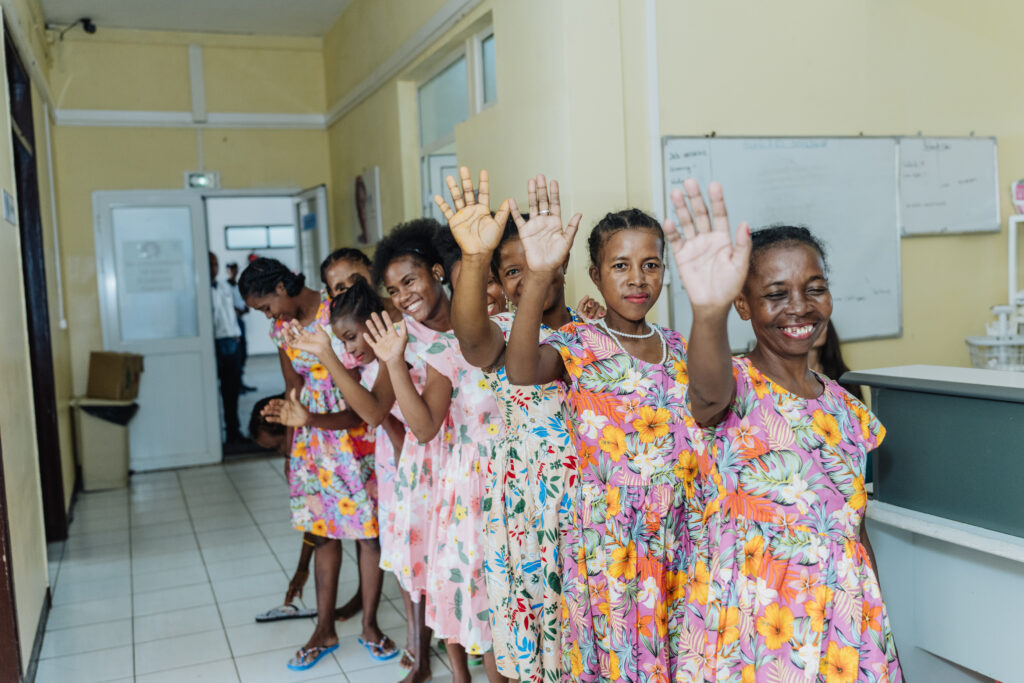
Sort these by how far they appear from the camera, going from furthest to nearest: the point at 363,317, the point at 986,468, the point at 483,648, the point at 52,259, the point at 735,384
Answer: the point at 52,259
the point at 363,317
the point at 483,648
the point at 986,468
the point at 735,384

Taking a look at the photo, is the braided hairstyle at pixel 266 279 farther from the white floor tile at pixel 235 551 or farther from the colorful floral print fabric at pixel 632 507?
the white floor tile at pixel 235 551

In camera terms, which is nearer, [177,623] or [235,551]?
[177,623]

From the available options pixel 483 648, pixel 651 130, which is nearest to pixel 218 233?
pixel 651 130

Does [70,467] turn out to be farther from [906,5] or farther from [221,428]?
[906,5]

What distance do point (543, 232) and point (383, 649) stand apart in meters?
1.97

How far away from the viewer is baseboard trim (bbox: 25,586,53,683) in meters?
2.97

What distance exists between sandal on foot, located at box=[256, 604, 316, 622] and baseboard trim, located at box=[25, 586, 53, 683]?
81 cm

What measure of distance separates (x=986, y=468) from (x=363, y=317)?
1778 millimetres

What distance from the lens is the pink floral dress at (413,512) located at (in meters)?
2.55

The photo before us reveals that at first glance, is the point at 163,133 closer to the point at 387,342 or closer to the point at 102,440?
the point at 102,440

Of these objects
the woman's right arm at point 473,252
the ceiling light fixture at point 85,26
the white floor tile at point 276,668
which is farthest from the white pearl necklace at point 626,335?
the ceiling light fixture at point 85,26

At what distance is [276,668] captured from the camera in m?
3.02

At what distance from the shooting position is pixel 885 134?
3.65 metres

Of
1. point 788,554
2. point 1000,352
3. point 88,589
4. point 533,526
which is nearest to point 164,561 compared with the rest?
point 88,589
